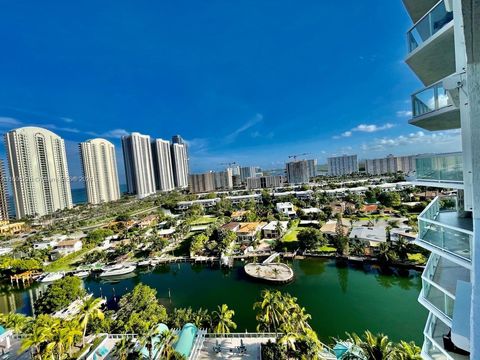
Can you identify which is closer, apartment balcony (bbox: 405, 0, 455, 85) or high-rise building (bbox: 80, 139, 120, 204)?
apartment balcony (bbox: 405, 0, 455, 85)

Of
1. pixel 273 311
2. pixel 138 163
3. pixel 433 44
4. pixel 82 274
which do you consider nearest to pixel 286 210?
pixel 82 274

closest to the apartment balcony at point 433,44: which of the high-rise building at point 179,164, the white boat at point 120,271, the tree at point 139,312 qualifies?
the tree at point 139,312

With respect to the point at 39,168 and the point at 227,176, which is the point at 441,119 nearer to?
the point at 39,168

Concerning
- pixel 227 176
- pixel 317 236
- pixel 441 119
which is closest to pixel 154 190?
pixel 227 176

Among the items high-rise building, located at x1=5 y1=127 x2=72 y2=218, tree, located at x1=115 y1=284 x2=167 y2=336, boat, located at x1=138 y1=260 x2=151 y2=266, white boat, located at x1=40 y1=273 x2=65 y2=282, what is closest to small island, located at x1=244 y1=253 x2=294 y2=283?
tree, located at x1=115 y1=284 x2=167 y2=336

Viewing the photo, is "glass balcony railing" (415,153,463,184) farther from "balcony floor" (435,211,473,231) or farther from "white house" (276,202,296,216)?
"white house" (276,202,296,216)

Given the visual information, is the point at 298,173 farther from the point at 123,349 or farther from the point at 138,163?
the point at 123,349

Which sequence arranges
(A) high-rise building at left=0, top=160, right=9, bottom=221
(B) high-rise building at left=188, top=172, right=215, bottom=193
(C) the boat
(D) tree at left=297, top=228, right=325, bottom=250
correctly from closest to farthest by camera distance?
(D) tree at left=297, top=228, right=325, bottom=250
(C) the boat
(A) high-rise building at left=0, top=160, right=9, bottom=221
(B) high-rise building at left=188, top=172, right=215, bottom=193
